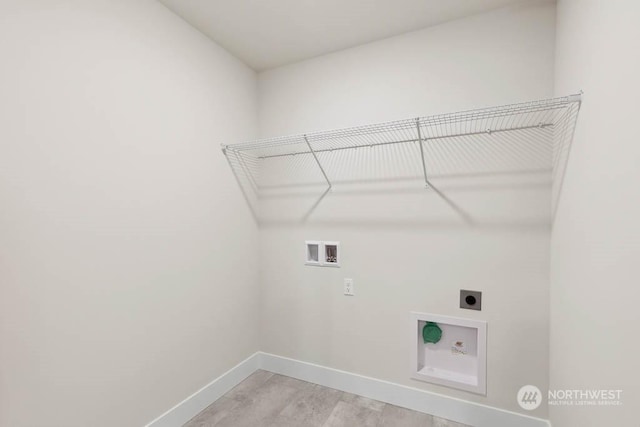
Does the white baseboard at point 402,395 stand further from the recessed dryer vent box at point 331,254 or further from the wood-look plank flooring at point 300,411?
the recessed dryer vent box at point 331,254

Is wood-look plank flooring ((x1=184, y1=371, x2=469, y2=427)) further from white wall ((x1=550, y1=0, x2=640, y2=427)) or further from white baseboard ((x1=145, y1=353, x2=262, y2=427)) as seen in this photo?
white wall ((x1=550, y1=0, x2=640, y2=427))

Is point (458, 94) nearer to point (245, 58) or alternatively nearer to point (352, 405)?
point (245, 58)

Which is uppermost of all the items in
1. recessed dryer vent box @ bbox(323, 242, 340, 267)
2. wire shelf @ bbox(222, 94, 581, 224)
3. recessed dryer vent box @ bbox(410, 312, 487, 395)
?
wire shelf @ bbox(222, 94, 581, 224)

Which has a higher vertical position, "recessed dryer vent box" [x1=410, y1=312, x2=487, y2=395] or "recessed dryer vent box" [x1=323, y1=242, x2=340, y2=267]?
"recessed dryer vent box" [x1=323, y1=242, x2=340, y2=267]

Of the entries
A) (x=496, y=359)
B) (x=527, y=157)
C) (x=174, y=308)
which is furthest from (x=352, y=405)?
(x=527, y=157)

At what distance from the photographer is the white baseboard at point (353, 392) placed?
67.6 inches

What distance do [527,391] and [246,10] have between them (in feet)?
9.06

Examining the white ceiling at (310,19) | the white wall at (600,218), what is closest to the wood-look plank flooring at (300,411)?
the white wall at (600,218)

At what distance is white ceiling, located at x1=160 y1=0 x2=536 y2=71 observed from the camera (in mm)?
1689

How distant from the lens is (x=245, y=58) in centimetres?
229

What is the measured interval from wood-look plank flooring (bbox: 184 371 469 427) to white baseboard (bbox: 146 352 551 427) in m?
0.04

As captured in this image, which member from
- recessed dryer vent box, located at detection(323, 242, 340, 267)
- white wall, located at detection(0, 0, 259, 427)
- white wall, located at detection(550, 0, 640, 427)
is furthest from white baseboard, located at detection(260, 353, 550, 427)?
recessed dryer vent box, located at detection(323, 242, 340, 267)

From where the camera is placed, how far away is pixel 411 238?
→ 1933mm

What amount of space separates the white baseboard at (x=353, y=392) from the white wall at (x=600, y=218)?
0.38 m
